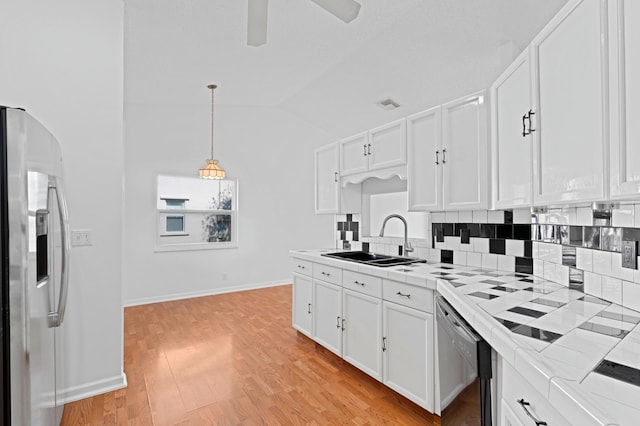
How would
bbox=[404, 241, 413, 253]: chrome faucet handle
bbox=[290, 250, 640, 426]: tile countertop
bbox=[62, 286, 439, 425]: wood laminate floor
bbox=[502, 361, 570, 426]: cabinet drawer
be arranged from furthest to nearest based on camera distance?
bbox=[404, 241, 413, 253]: chrome faucet handle < bbox=[62, 286, 439, 425]: wood laminate floor < bbox=[502, 361, 570, 426]: cabinet drawer < bbox=[290, 250, 640, 426]: tile countertop

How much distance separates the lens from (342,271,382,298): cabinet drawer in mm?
2277

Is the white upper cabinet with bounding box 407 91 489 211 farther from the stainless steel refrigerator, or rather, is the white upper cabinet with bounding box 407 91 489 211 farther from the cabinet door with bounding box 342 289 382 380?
the stainless steel refrigerator

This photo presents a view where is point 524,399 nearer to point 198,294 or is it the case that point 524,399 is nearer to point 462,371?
point 462,371

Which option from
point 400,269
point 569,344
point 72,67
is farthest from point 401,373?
point 72,67

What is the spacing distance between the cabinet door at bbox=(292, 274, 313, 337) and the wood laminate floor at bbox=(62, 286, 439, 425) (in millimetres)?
176

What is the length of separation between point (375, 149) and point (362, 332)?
58.3 inches

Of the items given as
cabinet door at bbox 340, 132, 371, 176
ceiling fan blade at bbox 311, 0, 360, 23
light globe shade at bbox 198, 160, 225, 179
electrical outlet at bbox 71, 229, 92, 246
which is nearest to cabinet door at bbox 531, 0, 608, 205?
ceiling fan blade at bbox 311, 0, 360, 23

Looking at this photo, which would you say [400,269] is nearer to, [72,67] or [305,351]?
[305,351]

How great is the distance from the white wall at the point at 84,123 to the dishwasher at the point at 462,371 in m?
2.22

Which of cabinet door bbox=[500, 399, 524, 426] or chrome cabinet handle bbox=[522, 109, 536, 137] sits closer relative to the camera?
cabinet door bbox=[500, 399, 524, 426]

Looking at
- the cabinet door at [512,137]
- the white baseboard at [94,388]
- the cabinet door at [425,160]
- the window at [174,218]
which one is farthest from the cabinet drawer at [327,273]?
the window at [174,218]

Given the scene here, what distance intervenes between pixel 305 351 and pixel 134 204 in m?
3.36

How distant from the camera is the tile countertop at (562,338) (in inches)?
27.0

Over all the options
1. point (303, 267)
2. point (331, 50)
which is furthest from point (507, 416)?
point (331, 50)
